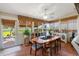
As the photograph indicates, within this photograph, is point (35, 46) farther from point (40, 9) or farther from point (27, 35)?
point (40, 9)

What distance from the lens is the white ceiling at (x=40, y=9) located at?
2094 millimetres

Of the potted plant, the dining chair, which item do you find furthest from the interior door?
the dining chair

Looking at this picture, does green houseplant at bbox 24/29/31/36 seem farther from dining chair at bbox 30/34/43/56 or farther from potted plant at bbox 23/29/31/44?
dining chair at bbox 30/34/43/56

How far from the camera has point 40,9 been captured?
2.12 meters

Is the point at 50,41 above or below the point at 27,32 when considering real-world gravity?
below

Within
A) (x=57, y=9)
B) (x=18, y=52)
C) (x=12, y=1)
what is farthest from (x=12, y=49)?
(x=57, y=9)

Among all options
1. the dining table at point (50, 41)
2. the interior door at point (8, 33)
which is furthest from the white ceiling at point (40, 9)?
the dining table at point (50, 41)

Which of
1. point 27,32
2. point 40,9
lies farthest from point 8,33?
point 40,9

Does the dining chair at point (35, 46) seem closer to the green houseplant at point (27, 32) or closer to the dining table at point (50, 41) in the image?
the dining table at point (50, 41)

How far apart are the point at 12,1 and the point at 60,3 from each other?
2.59 feet

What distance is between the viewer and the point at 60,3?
2121 mm

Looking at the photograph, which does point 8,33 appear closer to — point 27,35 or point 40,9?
point 27,35

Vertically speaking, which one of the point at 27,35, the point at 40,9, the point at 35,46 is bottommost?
the point at 35,46

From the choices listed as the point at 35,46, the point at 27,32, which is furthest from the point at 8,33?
the point at 35,46
